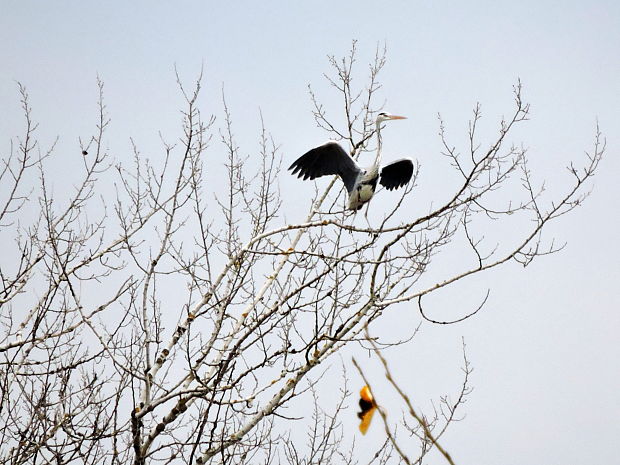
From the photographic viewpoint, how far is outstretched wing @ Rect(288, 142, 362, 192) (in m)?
8.16

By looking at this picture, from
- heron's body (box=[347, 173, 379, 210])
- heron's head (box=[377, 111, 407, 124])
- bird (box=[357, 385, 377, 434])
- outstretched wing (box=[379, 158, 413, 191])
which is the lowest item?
bird (box=[357, 385, 377, 434])

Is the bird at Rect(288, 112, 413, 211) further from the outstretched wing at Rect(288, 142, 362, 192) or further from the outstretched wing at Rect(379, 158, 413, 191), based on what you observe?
the outstretched wing at Rect(379, 158, 413, 191)

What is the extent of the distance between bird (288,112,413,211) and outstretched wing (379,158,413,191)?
112 centimetres

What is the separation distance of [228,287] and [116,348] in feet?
3.97

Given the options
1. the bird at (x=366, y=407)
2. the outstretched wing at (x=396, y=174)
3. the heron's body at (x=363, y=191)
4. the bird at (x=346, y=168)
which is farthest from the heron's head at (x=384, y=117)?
the bird at (x=366, y=407)

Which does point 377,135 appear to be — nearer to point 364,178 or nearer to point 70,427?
point 364,178

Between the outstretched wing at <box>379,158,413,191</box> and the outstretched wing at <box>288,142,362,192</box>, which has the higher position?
the outstretched wing at <box>379,158,413,191</box>

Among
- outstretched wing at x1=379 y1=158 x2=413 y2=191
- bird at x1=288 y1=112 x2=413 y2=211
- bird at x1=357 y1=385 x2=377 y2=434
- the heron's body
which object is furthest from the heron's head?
bird at x1=357 y1=385 x2=377 y2=434

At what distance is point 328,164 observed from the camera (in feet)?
27.5

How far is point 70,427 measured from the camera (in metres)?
5.35

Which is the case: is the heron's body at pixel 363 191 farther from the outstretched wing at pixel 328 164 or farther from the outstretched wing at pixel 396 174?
the outstretched wing at pixel 396 174

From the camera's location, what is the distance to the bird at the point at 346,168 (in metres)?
7.93

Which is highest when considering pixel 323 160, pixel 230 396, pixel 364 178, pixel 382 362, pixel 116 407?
pixel 323 160

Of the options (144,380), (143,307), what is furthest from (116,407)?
(143,307)
